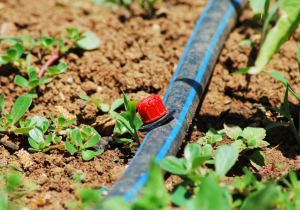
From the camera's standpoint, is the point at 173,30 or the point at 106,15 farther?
the point at 106,15

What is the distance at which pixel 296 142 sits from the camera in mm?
1476

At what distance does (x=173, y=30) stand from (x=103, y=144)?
1.14 m

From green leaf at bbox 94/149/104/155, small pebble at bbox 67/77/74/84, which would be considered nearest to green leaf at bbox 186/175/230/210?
green leaf at bbox 94/149/104/155

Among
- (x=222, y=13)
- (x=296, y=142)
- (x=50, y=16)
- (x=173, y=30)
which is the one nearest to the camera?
(x=296, y=142)

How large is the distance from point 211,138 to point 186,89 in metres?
0.31

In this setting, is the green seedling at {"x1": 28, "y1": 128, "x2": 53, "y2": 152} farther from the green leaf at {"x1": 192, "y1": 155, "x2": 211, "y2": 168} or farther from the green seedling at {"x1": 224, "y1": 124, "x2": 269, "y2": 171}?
the green seedling at {"x1": 224, "y1": 124, "x2": 269, "y2": 171}

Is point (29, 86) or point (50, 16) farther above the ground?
point (50, 16)

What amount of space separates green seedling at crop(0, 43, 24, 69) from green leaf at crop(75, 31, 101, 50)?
0.38 meters

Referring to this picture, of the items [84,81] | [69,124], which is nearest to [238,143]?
[69,124]

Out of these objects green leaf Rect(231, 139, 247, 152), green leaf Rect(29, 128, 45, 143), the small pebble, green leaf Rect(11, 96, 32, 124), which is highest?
the small pebble

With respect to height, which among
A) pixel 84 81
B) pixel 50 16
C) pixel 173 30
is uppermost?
pixel 50 16

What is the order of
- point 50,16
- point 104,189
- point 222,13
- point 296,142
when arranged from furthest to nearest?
point 50,16 → point 222,13 → point 296,142 → point 104,189

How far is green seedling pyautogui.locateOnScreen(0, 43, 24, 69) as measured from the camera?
1.70 meters

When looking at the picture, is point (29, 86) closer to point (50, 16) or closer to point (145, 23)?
point (50, 16)
